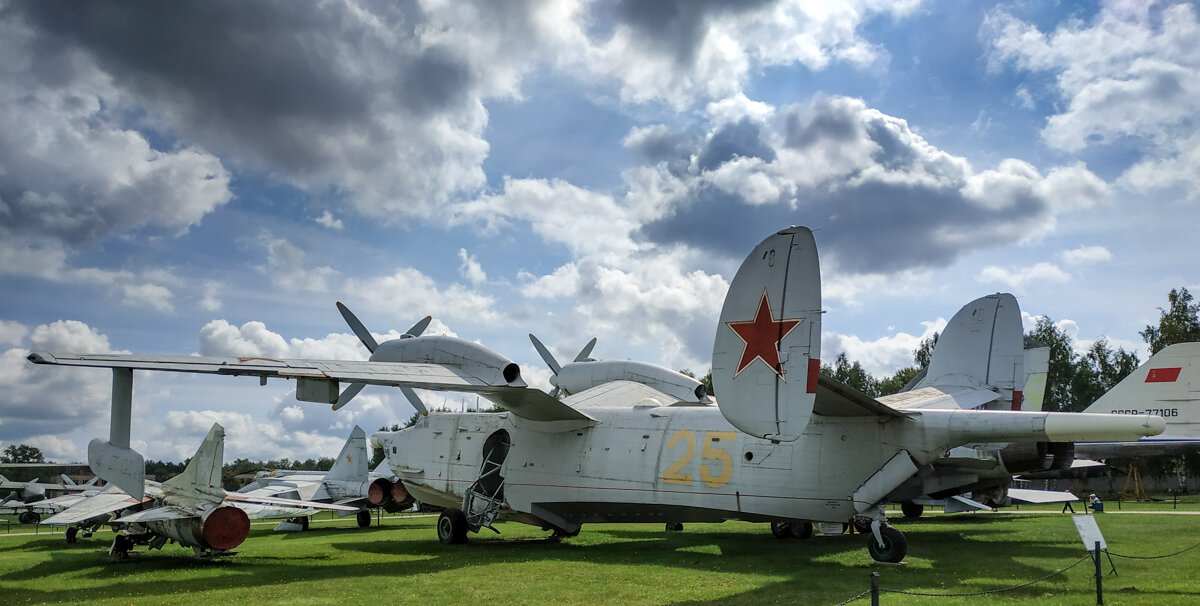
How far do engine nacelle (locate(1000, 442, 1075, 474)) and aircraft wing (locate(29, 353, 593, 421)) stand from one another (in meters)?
8.28

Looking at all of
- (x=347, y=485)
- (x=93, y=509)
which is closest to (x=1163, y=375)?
(x=93, y=509)

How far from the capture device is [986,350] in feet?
57.1

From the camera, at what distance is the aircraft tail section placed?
57.6 ft

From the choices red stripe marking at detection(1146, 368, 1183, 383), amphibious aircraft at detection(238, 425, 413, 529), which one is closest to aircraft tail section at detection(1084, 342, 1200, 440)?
red stripe marking at detection(1146, 368, 1183, 383)

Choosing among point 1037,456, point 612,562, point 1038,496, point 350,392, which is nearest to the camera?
point 1037,456

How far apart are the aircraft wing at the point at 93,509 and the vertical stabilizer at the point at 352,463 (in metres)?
12.2

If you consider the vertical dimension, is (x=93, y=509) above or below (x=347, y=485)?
above

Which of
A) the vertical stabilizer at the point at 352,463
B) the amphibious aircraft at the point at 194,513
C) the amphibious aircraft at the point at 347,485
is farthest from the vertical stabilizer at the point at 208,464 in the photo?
the vertical stabilizer at the point at 352,463

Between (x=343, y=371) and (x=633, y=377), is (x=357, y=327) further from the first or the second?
(x=633, y=377)

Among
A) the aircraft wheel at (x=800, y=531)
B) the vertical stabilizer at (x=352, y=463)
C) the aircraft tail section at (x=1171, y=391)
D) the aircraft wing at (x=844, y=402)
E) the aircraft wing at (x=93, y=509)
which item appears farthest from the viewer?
the vertical stabilizer at (x=352, y=463)

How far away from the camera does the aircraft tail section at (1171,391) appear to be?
17.5 m

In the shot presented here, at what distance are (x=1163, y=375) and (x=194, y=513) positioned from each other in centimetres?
2171

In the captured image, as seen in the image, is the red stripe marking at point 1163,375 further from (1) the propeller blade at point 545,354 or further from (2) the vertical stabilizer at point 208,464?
(2) the vertical stabilizer at point 208,464

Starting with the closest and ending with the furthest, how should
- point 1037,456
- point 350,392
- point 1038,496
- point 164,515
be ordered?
1. point 1037,456
2. point 164,515
3. point 350,392
4. point 1038,496
